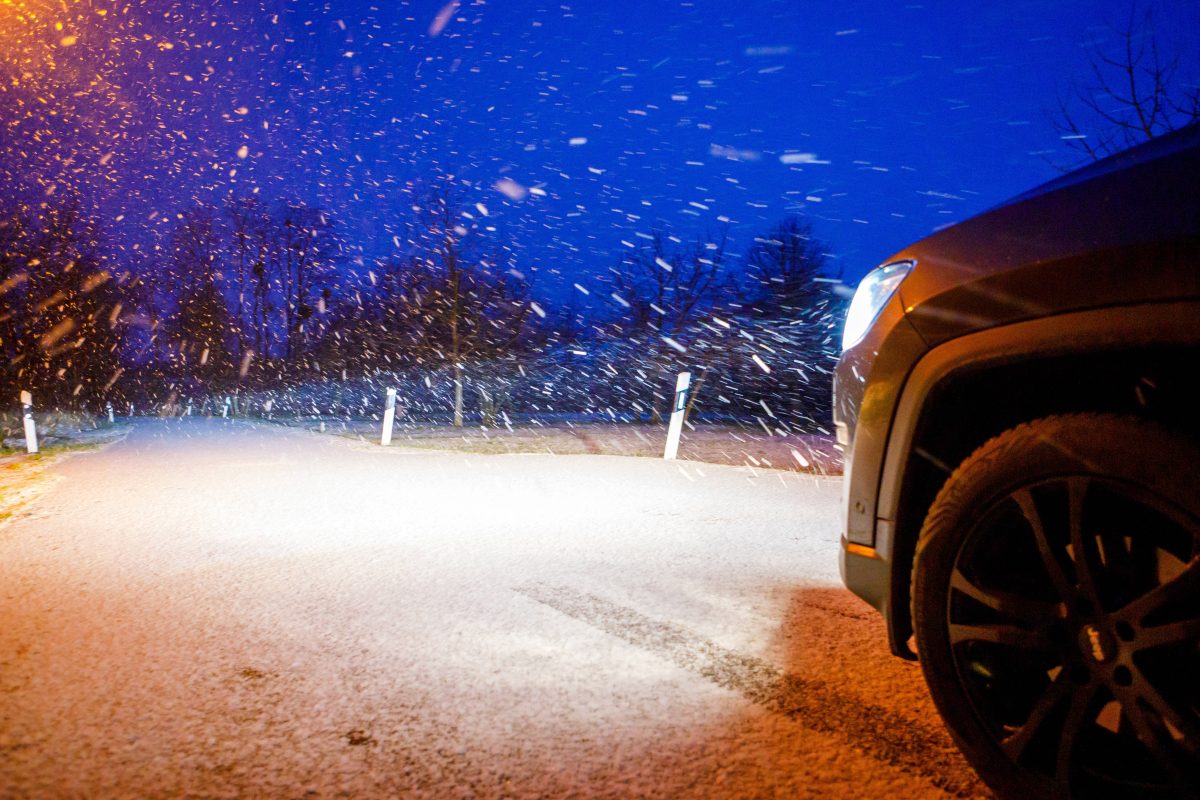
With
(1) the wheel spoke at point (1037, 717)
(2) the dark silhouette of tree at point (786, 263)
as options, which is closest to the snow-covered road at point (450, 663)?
(1) the wheel spoke at point (1037, 717)

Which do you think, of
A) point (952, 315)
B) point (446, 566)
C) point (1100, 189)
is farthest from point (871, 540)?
point (446, 566)

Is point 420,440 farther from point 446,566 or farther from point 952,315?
point 952,315

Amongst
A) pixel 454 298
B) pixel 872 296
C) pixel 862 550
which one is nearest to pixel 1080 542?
pixel 862 550

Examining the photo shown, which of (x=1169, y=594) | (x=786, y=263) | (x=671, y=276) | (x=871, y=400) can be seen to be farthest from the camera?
(x=671, y=276)

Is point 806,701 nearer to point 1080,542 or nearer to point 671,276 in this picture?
point 1080,542

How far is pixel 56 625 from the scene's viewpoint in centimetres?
330

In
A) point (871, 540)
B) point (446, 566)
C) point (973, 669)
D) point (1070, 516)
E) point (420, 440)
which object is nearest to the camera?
point (1070, 516)

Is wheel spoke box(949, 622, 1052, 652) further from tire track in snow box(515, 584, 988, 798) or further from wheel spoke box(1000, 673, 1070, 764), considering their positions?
tire track in snow box(515, 584, 988, 798)

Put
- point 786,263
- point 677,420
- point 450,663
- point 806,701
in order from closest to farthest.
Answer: point 806,701, point 450,663, point 677,420, point 786,263

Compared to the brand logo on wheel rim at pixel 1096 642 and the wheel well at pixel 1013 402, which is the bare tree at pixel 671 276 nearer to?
the wheel well at pixel 1013 402

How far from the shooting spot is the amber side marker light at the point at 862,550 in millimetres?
2123

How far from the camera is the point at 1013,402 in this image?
77.9 inches

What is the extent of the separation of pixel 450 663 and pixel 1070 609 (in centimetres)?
225

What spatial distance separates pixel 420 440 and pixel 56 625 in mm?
12242
